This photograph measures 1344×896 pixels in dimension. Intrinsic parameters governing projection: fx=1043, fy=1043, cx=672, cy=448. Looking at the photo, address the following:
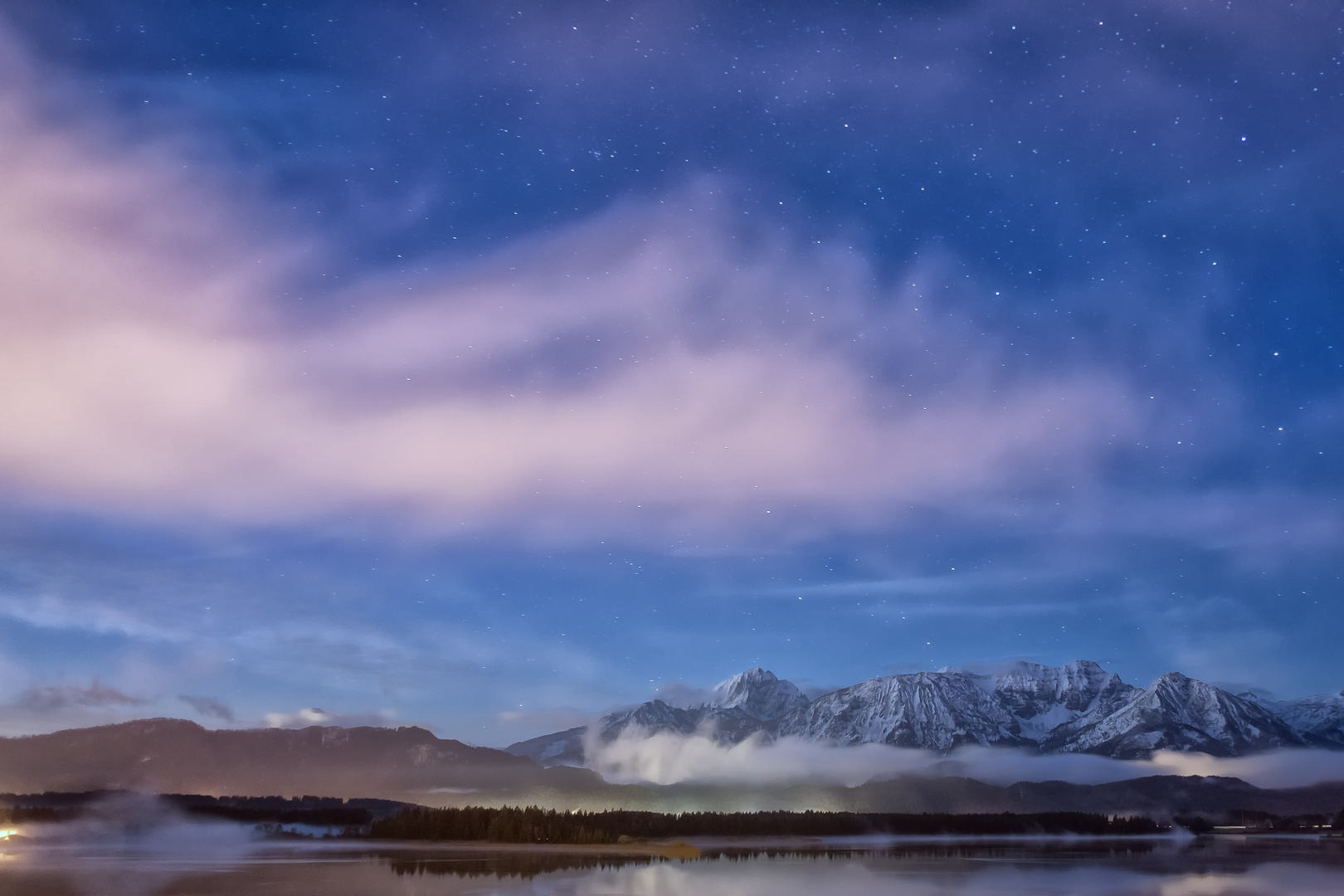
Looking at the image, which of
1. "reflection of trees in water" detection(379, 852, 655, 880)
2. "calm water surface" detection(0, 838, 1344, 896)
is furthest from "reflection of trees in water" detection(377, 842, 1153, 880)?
"calm water surface" detection(0, 838, 1344, 896)

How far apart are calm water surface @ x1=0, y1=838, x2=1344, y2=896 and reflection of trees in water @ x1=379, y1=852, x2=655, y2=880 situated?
22 cm

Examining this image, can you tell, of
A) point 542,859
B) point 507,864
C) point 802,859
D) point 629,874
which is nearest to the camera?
point 629,874

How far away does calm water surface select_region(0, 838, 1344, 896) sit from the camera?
303 ft

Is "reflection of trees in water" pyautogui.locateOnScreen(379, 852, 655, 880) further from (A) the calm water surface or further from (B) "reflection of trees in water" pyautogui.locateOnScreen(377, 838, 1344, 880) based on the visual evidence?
(A) the calm water surface

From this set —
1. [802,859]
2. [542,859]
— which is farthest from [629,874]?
[802,859]

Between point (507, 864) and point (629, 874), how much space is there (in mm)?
20783

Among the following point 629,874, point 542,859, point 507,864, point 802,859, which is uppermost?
→ point 507,864

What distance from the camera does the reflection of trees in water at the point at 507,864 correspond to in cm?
11994

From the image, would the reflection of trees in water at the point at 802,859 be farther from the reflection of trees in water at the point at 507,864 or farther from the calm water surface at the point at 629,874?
the calm water surface at the point at 629,874

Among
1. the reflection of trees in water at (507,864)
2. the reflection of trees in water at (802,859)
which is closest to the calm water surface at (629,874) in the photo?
the reflection of trees in water at (507,864)

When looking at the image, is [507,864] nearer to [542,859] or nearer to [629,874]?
[542,859]

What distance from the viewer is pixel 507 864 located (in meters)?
140

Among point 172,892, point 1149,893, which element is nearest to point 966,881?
point 1149,893

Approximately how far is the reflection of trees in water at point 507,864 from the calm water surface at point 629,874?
8.6 inches
